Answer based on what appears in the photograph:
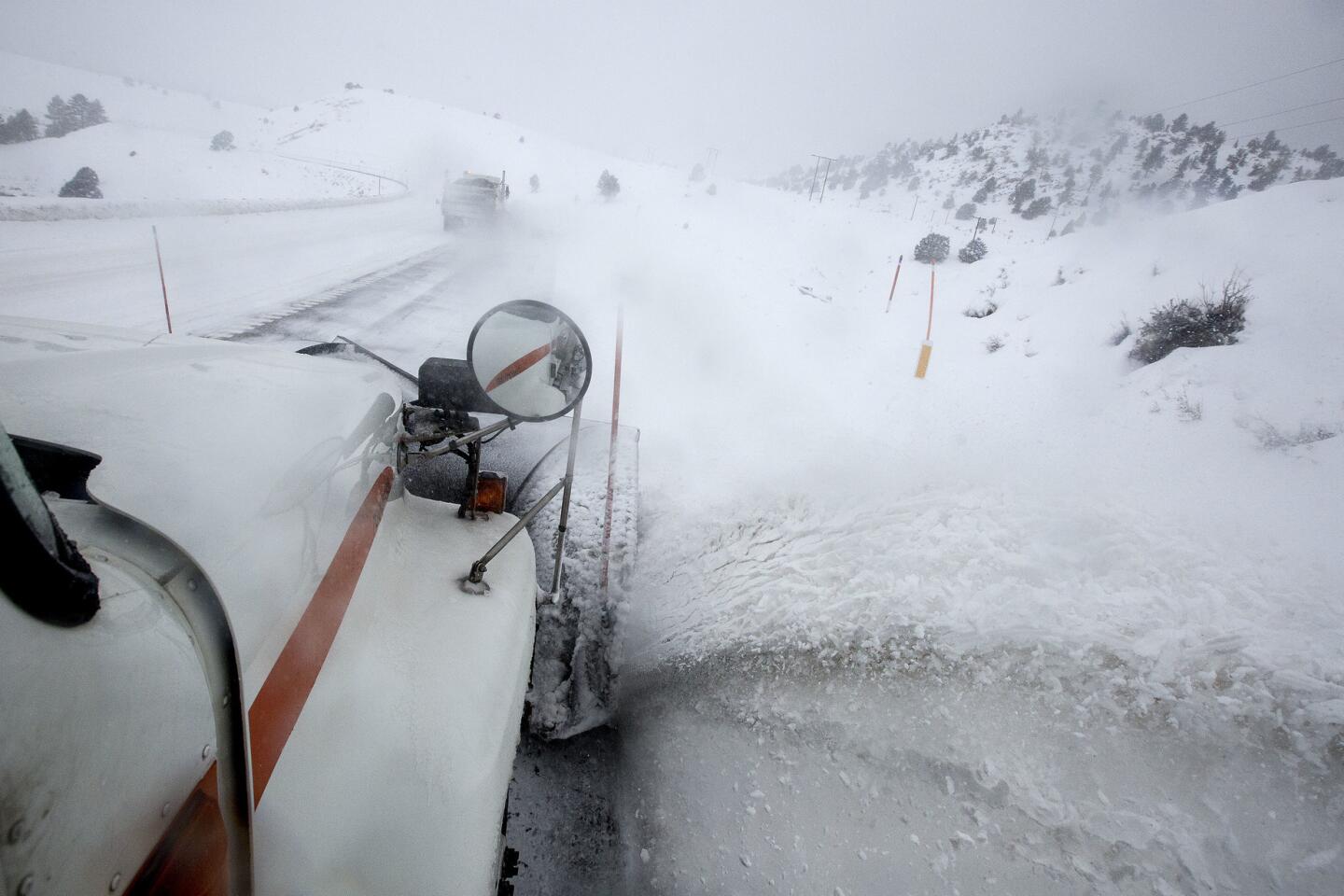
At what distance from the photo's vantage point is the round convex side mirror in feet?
5.93

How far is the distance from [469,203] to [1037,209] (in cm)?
2660

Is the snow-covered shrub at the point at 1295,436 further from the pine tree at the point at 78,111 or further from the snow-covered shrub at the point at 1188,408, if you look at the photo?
the pine tree at the point at 78,111

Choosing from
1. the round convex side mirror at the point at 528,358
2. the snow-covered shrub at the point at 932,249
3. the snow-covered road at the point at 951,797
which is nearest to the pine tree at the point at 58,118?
the round convex side mirror at the point at 528,358

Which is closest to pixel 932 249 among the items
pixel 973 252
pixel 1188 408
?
pixel 973 252

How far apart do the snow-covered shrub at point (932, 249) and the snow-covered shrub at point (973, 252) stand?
1.64ft

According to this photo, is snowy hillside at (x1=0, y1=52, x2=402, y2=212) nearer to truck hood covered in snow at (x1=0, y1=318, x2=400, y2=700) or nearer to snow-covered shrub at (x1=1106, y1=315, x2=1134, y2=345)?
truck hood covered in snow at (x1=0, y1=318, x2=400, y2=700)

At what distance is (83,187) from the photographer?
1362 cm

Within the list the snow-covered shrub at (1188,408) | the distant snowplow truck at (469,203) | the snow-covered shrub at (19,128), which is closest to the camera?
the snow-covered shrub at (1188,408)

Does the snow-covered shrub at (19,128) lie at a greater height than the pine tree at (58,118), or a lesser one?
lesser

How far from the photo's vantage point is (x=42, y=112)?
18.6 m

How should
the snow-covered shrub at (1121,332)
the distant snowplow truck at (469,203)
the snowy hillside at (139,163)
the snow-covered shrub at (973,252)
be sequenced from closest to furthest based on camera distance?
the snow-covered shrub at (1121,332)
the snowy hillside at (139,163)
the snow-covered shrub at (973,252)
the distant snowplow truck at (469,203)

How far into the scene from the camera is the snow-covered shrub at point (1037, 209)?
2778 cm

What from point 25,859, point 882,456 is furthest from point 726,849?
point 882,456

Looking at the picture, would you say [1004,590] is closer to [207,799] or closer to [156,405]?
[207,799]
